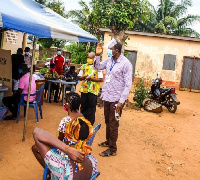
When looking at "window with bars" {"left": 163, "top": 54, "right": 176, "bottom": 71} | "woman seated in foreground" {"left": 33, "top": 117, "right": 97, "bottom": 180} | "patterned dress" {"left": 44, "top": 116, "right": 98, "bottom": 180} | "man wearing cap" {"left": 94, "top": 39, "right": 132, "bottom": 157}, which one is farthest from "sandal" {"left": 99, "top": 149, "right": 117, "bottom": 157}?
"window with bars" {"left": 163, "top": 54, "right": 176, "bottom": 71}

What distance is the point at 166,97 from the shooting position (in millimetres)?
8906

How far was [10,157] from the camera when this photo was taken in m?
3.75

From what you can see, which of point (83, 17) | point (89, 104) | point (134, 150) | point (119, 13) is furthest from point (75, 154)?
point (83, 17)

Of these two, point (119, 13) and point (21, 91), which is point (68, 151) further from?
point (119, 13)

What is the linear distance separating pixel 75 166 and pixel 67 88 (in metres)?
5.73

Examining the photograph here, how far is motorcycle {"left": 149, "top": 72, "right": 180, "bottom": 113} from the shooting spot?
28.5ft

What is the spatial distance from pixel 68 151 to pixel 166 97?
23.7ft

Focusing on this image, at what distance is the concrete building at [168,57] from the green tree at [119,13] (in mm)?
6005

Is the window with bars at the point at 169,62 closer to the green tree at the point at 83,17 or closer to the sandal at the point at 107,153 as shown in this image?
the green tree at the point at 83,17

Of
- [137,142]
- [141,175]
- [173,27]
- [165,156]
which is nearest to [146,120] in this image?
[137,142]

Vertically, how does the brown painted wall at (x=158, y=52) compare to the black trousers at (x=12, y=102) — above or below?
above

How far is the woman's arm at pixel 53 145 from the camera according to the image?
223 centimetres

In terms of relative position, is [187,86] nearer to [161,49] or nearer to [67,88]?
[161,49]

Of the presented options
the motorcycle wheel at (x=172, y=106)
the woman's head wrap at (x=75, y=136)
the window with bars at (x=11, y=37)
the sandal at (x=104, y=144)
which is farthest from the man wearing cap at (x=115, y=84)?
the window with bars at (x=11, y=37)
